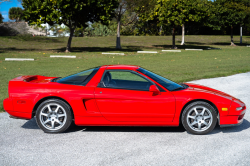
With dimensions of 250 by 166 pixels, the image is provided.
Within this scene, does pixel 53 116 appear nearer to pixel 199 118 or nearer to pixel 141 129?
pixel 141 129

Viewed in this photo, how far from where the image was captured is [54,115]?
16.7 ft

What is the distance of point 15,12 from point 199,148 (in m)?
93.7

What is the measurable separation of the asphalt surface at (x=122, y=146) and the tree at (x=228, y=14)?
123ft

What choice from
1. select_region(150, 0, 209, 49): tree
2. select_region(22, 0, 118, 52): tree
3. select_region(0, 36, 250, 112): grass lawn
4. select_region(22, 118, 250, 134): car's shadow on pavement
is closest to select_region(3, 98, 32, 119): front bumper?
select_region(22, 118, 250, 134): car's shadow on pavement

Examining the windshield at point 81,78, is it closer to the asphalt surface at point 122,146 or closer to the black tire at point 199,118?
the asphalt surface at point 122,146

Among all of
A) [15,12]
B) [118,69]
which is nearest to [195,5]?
[118,69]

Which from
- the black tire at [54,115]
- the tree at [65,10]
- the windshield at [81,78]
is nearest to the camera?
the black tire at [54,115]

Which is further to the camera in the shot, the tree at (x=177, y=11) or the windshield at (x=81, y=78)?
the tree at (x=177, y=11)

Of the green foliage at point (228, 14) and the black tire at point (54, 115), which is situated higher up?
the green foliage at point (228, 14)

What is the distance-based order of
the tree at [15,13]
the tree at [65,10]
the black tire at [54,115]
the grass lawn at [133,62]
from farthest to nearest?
the tree at [15,13] < the tree at [65,10] < the grass lawn at [133,62] < the black tire at [54,115]

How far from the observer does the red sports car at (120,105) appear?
4.95 meters

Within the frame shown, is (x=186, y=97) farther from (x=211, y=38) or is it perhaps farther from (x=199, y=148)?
(x=211, y=38)

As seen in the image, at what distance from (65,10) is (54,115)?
24.1m

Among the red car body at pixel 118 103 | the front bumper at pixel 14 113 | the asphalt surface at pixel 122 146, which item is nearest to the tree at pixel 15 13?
the front bumper at pixel 14 113
